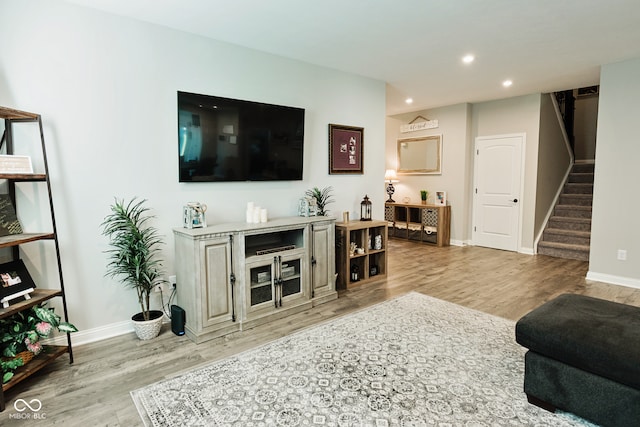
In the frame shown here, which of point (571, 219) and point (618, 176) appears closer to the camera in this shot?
point (618, 176)

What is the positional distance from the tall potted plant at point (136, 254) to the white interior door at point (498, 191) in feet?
19.1

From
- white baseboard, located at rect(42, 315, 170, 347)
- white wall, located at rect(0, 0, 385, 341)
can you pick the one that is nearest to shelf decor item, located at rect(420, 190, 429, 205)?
white wall, located at rect(0, 0, 385, 341)

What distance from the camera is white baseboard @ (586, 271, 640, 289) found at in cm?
444

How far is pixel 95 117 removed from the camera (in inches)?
115

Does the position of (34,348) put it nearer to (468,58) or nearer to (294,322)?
(294,322)

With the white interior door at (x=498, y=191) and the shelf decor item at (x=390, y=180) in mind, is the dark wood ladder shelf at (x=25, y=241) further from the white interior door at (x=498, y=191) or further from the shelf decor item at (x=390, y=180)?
the white interior door at (x=498, y=191)

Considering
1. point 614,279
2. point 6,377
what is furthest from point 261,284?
point 614,279

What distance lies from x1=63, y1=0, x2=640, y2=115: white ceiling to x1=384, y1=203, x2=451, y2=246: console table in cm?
280

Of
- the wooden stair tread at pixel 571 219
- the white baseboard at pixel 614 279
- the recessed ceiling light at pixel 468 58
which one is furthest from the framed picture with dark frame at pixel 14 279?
the wooden stair tread at pixel 571 219

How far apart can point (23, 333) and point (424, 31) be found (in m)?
3.98

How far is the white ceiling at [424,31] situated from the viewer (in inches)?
113

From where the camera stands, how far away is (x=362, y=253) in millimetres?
4500

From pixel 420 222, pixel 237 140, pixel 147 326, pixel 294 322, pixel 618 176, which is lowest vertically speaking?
pixel 294 322

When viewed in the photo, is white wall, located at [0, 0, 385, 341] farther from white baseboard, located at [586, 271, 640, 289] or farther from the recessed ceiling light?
white baseboard, located at [586, 271, 640, 289]
